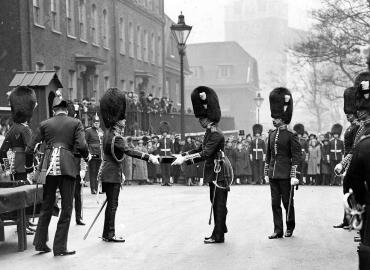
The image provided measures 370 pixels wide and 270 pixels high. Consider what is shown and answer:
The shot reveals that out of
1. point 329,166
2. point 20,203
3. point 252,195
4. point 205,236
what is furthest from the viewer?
point 329,166

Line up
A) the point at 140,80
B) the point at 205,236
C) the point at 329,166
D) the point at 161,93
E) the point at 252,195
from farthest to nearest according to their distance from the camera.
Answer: the point at 161,93 → the point at 140,80 → the point at 329,166 → the point at 252,195 → the point at 205,236

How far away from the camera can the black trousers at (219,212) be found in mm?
10586

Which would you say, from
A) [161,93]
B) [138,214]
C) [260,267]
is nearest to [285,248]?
[260,267]

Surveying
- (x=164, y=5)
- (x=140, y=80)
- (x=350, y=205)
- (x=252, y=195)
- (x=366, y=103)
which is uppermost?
(x=164, y=5)

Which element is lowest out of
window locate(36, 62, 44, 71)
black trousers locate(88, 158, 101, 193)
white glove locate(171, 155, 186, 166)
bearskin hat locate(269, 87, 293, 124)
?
black trousers locate(88, 158, 101, 193)

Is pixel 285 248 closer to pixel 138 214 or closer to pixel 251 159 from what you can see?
pixel 138 214

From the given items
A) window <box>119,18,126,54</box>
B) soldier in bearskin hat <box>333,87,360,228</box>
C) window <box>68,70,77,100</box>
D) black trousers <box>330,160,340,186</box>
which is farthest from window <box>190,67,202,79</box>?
soldier in bearskin hat <box>333,87,360,228</box>

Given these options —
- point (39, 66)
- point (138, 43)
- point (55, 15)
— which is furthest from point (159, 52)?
point (39, 66)

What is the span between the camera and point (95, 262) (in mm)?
9102

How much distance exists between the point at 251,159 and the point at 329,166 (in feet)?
10.0

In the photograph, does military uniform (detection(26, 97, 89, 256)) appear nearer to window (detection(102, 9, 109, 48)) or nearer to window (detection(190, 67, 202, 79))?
window (detection(102, 9, 109, 48))

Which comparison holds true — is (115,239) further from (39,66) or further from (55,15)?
(55,15)

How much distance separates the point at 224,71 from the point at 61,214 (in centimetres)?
7503

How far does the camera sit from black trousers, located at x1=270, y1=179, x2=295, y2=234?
36.4ft
